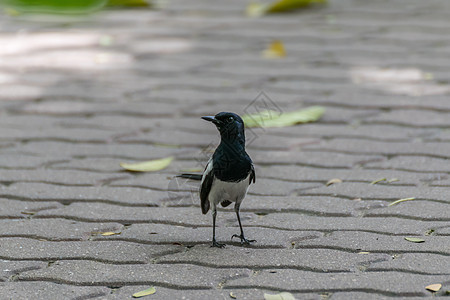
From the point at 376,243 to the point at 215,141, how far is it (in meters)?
1.58

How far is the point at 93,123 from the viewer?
4.55 m

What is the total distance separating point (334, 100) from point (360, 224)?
6.62 ft

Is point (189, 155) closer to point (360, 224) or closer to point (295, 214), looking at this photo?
point (295, 214)

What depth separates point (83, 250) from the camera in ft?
8.73

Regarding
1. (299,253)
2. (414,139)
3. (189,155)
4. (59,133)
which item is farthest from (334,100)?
(299,253)

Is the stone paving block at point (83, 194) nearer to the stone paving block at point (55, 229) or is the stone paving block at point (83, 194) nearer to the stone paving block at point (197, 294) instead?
the stone paving block at point (55, 229)

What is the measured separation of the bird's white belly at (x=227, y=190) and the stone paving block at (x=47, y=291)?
600mm

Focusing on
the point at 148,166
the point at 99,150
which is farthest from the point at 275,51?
the point at 148,166

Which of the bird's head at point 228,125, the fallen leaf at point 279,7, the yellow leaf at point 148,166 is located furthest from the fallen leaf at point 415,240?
the fallen leaf at point 279,7

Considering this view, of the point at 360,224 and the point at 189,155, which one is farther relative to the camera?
the point at 189,155

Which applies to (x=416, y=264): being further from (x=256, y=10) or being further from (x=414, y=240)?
(x=256, y=10)

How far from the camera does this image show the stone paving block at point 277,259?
2.42 metres

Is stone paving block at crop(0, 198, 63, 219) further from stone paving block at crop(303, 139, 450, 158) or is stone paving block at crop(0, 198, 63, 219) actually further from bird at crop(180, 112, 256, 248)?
stone paving block at crop(303, 139, 450, 158)

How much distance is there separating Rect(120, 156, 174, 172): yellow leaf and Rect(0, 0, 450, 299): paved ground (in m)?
0.05
